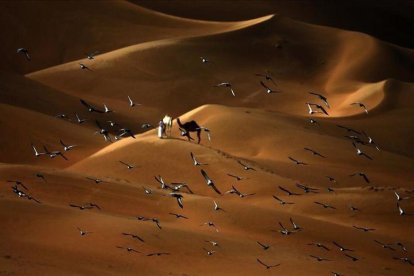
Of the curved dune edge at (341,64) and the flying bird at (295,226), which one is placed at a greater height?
the flying bird at (295,226)

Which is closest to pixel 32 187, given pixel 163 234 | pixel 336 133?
pixel 163 234

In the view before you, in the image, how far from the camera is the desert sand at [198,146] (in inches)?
1019

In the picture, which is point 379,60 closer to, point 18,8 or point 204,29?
point 204,29

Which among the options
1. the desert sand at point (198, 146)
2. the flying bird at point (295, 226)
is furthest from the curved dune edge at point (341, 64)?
the flying bird at point (295, 226)

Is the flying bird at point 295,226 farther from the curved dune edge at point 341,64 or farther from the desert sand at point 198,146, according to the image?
the curved dune edge at point 341,64

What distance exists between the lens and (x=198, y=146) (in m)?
42.7

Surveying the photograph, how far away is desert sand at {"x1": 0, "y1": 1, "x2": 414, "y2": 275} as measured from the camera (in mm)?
25875

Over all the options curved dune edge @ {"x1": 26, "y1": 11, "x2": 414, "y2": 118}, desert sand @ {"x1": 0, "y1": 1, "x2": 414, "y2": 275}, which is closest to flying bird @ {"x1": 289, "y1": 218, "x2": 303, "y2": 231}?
desert sand @ {"x1": 0, "y1": 1, "x2": 414, "y2": 275}

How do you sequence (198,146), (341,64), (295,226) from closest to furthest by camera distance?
(295,226) < (198,146) < (341,64)

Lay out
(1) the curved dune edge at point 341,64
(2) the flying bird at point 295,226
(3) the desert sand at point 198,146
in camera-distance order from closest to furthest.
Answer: (3) the desert sand at point 198,146
(2) the flying bird at point 295,226
(1) the curved dune edge at point 341,64

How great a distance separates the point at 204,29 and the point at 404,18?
159 feet

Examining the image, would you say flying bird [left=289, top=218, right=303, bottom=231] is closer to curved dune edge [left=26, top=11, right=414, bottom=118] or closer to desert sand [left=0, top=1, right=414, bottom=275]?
desert sand [left=0, top=1, right=414, bottom=275]

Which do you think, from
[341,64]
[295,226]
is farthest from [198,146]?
[341,64]

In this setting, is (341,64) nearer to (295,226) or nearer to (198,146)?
(198,146)
